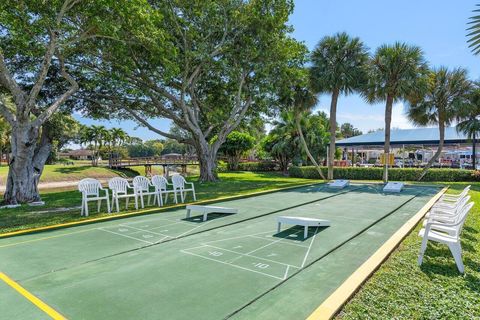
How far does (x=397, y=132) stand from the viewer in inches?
1112

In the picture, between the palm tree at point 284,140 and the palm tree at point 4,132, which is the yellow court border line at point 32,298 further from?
the palm tree at point 4,132

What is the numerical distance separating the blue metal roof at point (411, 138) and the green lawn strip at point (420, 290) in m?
21.3

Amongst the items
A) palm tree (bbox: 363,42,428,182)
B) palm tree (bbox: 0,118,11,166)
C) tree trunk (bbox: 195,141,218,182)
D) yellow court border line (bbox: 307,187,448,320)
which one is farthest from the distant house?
yellow court border line (bbox: 307,187,448,320)

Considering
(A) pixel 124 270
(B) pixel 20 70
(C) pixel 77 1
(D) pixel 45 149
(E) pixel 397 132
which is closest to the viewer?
(A) pixel 124 270

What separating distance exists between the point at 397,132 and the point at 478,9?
1045 inches

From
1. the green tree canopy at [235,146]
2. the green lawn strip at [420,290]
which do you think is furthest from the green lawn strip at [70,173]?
the green lawn strip at [420,290]

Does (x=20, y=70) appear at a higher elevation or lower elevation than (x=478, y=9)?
higher

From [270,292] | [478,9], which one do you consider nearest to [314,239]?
[270,292]

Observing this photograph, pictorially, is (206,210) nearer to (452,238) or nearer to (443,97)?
(452,238)

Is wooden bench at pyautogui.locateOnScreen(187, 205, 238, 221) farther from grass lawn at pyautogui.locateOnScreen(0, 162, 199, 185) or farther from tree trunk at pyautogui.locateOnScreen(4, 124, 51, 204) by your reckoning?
grass lawn at pyautogui.locateOnScreen(0, 162, 199, 185)

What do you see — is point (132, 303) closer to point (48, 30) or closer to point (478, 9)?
point (478, 9)

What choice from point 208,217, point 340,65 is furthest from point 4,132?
point 208,217

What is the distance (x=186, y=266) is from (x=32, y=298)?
1.93m

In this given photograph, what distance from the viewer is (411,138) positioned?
24.9 meters
